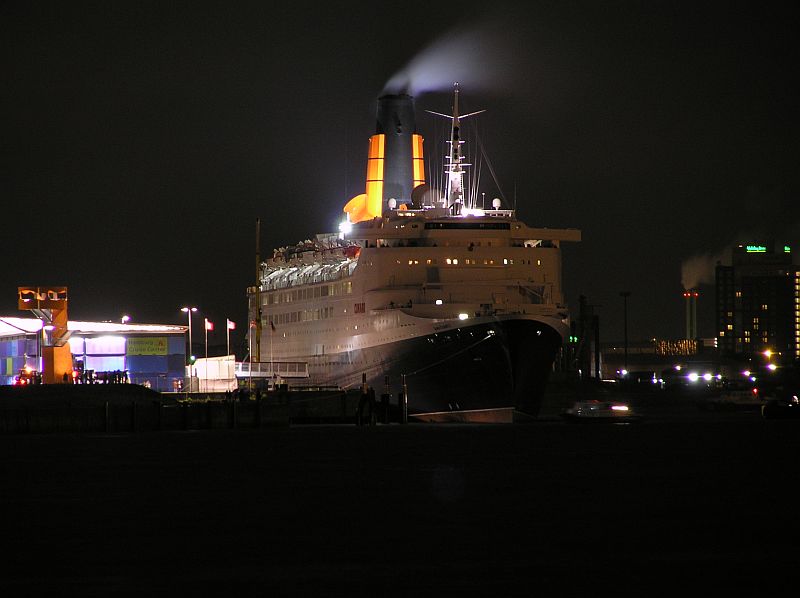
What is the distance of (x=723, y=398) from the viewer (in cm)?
8519

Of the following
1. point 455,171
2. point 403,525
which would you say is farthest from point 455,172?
point 403,525

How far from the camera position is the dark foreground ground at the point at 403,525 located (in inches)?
476

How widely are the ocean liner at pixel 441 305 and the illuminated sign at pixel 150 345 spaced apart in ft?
22.4

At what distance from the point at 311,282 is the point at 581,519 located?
57.8m

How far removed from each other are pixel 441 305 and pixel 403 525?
4786cm

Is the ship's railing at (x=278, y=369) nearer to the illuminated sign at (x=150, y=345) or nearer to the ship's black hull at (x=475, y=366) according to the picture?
the illuminated sign at (x=150, y=345)

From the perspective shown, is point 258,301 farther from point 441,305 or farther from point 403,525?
point 403,525

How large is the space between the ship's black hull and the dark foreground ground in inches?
1244

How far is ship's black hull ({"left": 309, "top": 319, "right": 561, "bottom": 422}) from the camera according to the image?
6053 centimetres

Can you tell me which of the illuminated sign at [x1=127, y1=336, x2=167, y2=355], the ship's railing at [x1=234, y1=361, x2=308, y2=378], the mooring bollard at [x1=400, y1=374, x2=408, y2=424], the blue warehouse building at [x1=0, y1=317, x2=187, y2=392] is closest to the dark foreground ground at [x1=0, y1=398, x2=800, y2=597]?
the mooring bollard at [x1=400, y1=374, x2=408, y2=424]

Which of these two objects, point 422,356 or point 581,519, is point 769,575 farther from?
point 422,356

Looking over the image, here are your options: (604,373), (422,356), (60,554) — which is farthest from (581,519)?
(604,373)

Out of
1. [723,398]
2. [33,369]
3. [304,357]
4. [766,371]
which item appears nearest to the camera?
[33,369]

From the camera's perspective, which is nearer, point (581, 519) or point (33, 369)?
point (581, 519)
